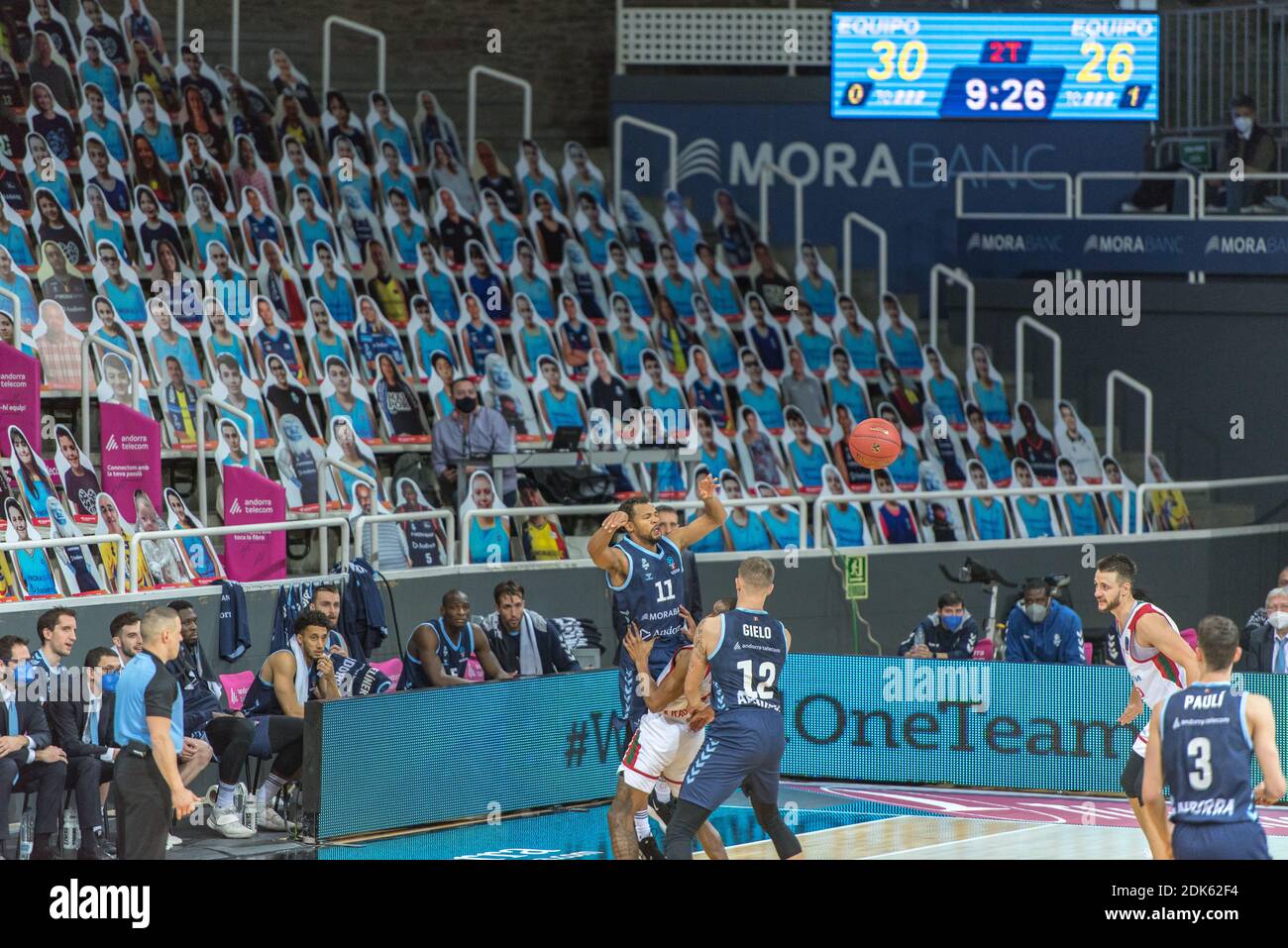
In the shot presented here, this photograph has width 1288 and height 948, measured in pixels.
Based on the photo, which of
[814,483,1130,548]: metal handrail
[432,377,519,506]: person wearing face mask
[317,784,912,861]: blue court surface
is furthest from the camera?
[814,483,1130,548]: metal handrail

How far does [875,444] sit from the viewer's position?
14.6 m

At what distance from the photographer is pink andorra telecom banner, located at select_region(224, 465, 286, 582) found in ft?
47.9

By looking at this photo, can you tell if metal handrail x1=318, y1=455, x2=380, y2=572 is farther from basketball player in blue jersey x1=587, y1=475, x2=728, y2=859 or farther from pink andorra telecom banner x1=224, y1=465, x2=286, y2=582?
basketball player in blue jersey x1=587, y1=475, x2=728, y2=859

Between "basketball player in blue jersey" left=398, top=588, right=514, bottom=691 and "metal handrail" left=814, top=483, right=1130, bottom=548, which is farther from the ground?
"metal handrail" left=814, top=483, right=1130, bottom=548

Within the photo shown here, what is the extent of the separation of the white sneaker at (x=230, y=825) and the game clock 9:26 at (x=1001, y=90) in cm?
1110

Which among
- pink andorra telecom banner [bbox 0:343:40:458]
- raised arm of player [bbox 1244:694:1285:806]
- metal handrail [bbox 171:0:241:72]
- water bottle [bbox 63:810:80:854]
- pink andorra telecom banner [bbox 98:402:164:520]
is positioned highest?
metal handrail [bbox 171:0:241:72]

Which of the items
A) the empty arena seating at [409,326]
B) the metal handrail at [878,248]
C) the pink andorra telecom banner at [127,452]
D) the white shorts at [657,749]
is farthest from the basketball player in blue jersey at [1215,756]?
the metal handrail at [878,248]

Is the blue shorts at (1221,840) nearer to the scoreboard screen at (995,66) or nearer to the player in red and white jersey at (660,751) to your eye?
the player in red and white jersey at (660,751)

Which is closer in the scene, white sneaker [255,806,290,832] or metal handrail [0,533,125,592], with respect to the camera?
white sneaker [255,806,290,832]

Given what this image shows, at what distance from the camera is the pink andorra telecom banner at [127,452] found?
14.4m

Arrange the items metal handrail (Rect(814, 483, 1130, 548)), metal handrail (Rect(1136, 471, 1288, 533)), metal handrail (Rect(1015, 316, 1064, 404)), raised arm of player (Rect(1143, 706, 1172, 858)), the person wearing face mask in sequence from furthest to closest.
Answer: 1. metal handrail (Rect(1015, 316, 1064, 404))
2. metal handrail (Rect(1136, 471, 1288, 533))
3. metal handrail (Rect(814, 483, 1130, 548))
4. the person wearing face mask
5. raised arm of player (Rect(1143, 706, 1172, 858))

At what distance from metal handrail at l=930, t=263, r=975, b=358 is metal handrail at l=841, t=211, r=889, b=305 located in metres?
0.48

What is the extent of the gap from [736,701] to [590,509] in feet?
19.3

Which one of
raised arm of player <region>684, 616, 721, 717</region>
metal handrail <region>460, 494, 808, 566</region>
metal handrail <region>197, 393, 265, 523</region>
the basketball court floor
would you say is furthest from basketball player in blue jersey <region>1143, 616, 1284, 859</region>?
metal handrail <region>197, 393, 265, 523</region>
